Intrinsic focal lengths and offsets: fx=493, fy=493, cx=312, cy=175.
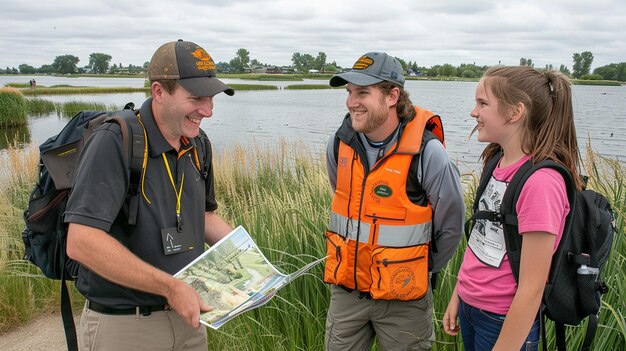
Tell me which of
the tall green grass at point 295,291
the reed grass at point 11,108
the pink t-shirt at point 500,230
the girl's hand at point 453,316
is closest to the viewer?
the pink t-shirt at point 500,230

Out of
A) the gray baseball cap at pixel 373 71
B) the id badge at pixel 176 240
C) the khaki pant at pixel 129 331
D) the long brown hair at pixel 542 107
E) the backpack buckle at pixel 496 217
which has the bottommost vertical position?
the khaki pant at pixel 129 331

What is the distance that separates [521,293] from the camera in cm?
178

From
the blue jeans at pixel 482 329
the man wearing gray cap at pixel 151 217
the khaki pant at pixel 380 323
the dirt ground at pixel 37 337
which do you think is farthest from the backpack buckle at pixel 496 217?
the dirt ground at pixel 37 337

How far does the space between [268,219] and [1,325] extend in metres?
2.61

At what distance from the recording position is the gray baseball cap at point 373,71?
2551 millimetres

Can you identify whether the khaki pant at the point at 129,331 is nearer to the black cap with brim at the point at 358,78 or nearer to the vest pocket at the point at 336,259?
the vest pocket at the point at 336,259

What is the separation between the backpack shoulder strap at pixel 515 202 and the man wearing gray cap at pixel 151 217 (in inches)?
47.2

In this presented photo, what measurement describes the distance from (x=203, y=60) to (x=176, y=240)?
0.79 m

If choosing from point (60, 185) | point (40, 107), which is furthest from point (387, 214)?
point (40, 107)

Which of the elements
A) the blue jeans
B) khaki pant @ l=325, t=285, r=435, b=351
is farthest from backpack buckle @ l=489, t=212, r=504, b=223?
khaki pant @ l=325, t=285, r=435, b=351

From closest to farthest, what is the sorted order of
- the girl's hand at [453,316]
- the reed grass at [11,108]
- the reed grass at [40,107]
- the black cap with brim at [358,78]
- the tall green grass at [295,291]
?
the girl's hand at [453,316] → the black cap with brim at [358,78] → the tall green grass at [295,291] → the reed grass at [11,108] → the reed grass at [40,107]

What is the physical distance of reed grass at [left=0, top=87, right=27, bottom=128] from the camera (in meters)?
25.6

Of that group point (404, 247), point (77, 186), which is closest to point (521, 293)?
point (404, 247)

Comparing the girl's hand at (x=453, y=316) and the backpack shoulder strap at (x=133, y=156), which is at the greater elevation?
the backpack shoulder strap at (x=133, y=156)
